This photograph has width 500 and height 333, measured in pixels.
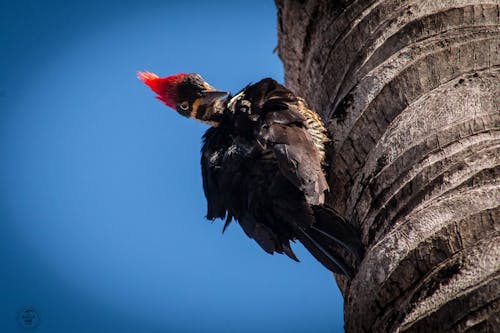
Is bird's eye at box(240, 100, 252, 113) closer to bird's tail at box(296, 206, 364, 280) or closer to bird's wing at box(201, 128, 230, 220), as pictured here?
bird's wing at box(201, 128, 230, 220)

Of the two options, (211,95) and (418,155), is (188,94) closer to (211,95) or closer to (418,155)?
(211,95)

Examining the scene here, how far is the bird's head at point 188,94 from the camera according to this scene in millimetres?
3679

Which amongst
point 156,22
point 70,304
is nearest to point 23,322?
point 70,304

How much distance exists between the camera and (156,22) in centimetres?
973

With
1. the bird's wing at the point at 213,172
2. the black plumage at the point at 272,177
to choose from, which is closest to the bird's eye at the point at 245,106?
the black plumage at the point at 272,177

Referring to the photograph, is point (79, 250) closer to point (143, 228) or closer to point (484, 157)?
point (143, 228)

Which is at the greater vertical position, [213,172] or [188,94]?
[188,94]

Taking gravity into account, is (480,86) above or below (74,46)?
below

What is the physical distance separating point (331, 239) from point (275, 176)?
17.7 inches

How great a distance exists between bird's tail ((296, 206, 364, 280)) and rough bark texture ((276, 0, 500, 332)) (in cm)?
5

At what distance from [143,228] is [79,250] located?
4.03 ft

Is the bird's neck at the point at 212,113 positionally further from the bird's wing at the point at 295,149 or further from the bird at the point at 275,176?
the bird's wing at the point at 295,149

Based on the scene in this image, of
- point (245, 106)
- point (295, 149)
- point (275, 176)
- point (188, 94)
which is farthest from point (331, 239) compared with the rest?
point (188, 94)

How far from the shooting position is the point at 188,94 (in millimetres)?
3842
